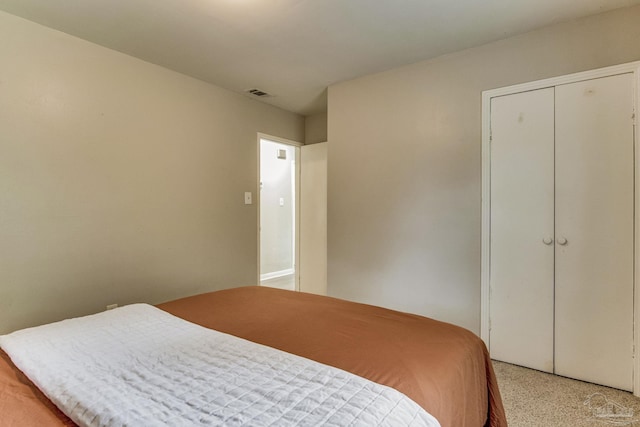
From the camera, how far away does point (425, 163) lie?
2627mm

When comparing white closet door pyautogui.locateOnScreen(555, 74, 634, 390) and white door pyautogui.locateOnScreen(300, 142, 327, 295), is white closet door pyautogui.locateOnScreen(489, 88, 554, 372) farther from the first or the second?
white door pyautogui.locateOnScreen(300, 142, 327, 295)

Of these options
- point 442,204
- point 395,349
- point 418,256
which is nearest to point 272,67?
point 442,204

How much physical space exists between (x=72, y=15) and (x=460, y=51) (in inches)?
106

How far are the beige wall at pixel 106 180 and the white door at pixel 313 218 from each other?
918mm

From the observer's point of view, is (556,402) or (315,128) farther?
(315,128)

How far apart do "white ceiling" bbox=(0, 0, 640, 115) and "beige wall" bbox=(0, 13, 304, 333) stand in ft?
0.83

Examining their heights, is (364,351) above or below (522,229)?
below

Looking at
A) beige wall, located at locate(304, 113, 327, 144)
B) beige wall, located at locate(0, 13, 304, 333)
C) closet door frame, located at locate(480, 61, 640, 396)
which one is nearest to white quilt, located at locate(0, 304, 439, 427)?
beige wall, located at locate(0, 13, 304, 333)

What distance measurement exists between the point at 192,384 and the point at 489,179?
233 centimetres

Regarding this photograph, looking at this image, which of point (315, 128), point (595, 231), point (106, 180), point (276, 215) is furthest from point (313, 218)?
point (595, 231)

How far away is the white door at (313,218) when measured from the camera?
3836 mm

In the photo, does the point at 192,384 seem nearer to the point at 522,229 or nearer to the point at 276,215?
the point at 522,229

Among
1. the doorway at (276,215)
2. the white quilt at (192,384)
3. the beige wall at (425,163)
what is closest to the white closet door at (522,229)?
the beige wall at (425,163)

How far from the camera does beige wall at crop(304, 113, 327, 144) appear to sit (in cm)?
405
